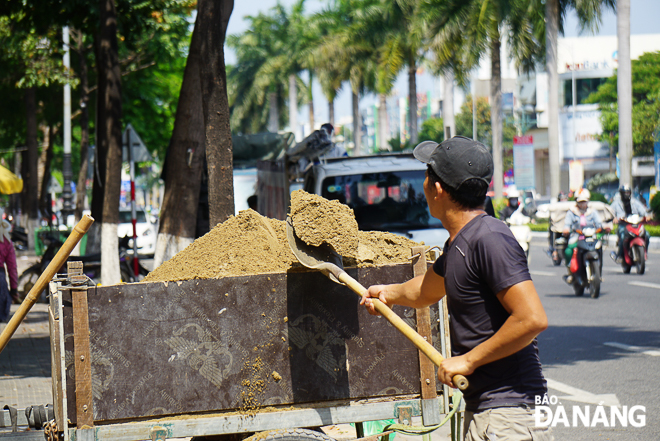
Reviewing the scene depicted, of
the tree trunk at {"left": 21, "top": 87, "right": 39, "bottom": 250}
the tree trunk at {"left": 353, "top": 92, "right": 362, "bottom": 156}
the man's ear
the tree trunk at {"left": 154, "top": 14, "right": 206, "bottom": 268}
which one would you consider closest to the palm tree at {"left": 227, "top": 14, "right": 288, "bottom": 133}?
the tree trunk at {"left": 353, "top": 92, "right": 362, "bottom": 156}

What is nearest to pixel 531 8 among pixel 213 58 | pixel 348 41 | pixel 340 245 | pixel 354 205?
pixel 348 41

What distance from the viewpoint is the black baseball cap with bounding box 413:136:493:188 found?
8.66 feet

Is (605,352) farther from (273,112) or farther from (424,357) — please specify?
(273,112)

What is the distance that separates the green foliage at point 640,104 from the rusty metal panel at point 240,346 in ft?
158

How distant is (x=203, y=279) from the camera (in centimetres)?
317

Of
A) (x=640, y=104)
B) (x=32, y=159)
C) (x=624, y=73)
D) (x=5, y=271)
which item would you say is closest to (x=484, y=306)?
(x=5, y=271)

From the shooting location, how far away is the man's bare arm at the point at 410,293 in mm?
2973

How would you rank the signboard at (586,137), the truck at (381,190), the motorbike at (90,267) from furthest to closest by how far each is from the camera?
the signboard at (586,137) < the motorbike at (90,267) < the truck at (381,190)

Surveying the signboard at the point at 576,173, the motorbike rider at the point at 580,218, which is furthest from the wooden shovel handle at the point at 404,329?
the signboard at the point at 576,173

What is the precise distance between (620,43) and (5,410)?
25905mm

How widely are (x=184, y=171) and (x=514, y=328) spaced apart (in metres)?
6.94

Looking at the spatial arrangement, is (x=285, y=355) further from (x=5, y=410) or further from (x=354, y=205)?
(x=354, y=205)

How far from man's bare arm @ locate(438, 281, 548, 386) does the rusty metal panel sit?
2.64 feet

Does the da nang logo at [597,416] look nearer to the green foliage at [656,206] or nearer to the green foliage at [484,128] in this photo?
the green foliage at [656,206]
